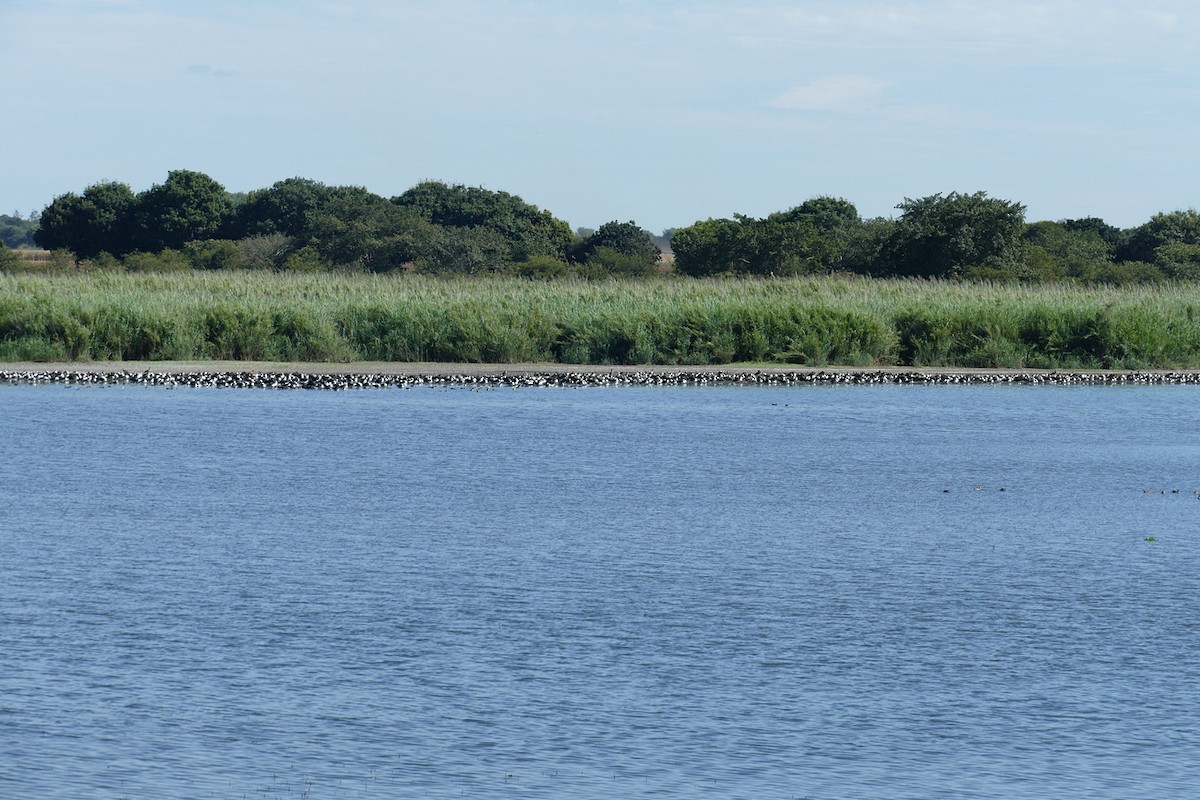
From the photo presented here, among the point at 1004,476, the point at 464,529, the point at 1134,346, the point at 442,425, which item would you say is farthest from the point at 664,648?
the point at 1134,346

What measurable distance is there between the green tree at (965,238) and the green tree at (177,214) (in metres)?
39.0

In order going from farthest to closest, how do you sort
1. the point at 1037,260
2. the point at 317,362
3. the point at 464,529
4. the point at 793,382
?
1. the point at 1037,260
2. the point at 317,362
3. the point at 793,382
4. the point at 464,529

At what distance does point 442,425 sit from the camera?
23516mm

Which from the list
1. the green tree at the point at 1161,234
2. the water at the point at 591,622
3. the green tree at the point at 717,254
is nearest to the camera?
the water at the point at 591,622

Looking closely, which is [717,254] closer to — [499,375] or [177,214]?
[177,214]

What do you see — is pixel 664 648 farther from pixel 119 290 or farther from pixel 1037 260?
pixel 1037 260

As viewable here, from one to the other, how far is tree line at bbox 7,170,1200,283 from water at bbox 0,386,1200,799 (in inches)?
1436

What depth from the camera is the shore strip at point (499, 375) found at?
102 ft

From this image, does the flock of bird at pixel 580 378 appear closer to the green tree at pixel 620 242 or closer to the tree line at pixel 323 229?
the tree line at pixel 323 229

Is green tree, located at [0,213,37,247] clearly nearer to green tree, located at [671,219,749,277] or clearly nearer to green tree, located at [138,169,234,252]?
green tree, located at [138,169,234,252]

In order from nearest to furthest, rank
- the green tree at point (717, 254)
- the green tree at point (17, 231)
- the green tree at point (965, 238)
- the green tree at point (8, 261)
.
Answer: the green tree at point (965, 238), the green tree at point (717, 254), the green tree at point (8, 261), the green tree at point (17, 231)

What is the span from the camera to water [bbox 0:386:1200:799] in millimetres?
7562

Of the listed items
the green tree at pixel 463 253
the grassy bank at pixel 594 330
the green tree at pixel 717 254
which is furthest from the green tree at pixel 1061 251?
the green tree at pixel 463 253

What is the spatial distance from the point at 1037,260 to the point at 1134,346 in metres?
21.7
